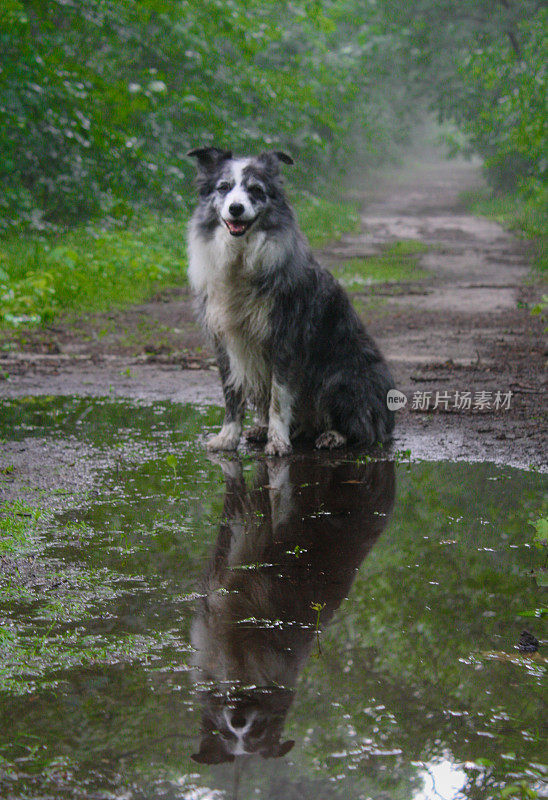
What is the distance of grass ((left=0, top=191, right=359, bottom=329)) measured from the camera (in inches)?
408

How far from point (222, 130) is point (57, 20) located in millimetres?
4424

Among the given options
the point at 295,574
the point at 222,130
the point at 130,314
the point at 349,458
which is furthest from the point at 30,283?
the point at 222,130

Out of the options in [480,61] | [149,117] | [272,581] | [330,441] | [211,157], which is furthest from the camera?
[480,61]

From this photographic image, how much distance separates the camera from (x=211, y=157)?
5430 mm

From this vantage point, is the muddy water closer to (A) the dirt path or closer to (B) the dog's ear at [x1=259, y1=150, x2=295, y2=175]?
(A) the dirt path

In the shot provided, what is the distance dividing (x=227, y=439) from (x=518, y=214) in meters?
23.5

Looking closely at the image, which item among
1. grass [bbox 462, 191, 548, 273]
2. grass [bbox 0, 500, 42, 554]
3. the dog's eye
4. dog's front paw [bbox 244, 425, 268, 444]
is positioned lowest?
dog's front paw [bbox 244, 425, 268, 444]

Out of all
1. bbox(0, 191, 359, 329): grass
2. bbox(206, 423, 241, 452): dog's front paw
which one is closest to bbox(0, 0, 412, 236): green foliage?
bbox(0, 191, 359, 329): grass

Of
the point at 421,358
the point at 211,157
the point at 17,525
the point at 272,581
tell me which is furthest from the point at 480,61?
the point at 272,581

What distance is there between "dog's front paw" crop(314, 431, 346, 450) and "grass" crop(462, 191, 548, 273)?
10219 millimetres

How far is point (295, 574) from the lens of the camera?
3.42 meters

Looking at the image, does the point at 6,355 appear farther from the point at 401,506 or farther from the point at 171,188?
the point at 171,188

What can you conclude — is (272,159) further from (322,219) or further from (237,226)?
(322,219)

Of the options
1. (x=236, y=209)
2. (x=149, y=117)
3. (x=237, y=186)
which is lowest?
(x=236, y=209)
